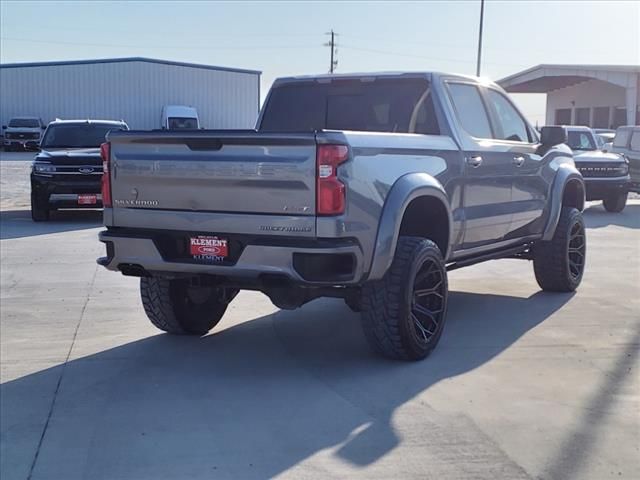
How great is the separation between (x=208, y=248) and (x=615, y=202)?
45.7 ft

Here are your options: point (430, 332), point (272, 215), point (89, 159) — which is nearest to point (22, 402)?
point (272, 215)

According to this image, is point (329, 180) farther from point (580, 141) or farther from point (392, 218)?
point (580, 141)

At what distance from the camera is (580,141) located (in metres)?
18.4

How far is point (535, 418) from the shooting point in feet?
15.6

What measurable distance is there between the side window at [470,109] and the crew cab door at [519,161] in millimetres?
123

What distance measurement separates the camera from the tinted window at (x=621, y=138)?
19514 mm

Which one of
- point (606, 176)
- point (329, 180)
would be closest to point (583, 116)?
point (606, 176)

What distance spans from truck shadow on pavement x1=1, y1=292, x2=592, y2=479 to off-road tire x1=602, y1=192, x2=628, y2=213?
1121 centimetres

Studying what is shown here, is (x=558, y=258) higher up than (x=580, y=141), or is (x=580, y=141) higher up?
(x=580, y=141)

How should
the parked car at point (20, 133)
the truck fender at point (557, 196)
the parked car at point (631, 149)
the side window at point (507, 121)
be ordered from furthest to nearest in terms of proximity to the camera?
the parked car at point (20, 133) < the parked car at point (631, 149) < the truck fender at point (557, 196) < the side window at point (507, 121)

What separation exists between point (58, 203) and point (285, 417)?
34.6 feet

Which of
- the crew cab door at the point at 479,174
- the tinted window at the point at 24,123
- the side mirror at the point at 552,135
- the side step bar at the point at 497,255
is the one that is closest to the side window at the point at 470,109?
the crew cab door at the point at 479,174

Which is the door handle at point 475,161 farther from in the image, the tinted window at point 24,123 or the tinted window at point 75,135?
the tinted window at point 24,123

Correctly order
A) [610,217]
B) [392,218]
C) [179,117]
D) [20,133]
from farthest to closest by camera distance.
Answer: [20,133] < [179,117] < [610,217] < [392,218]
